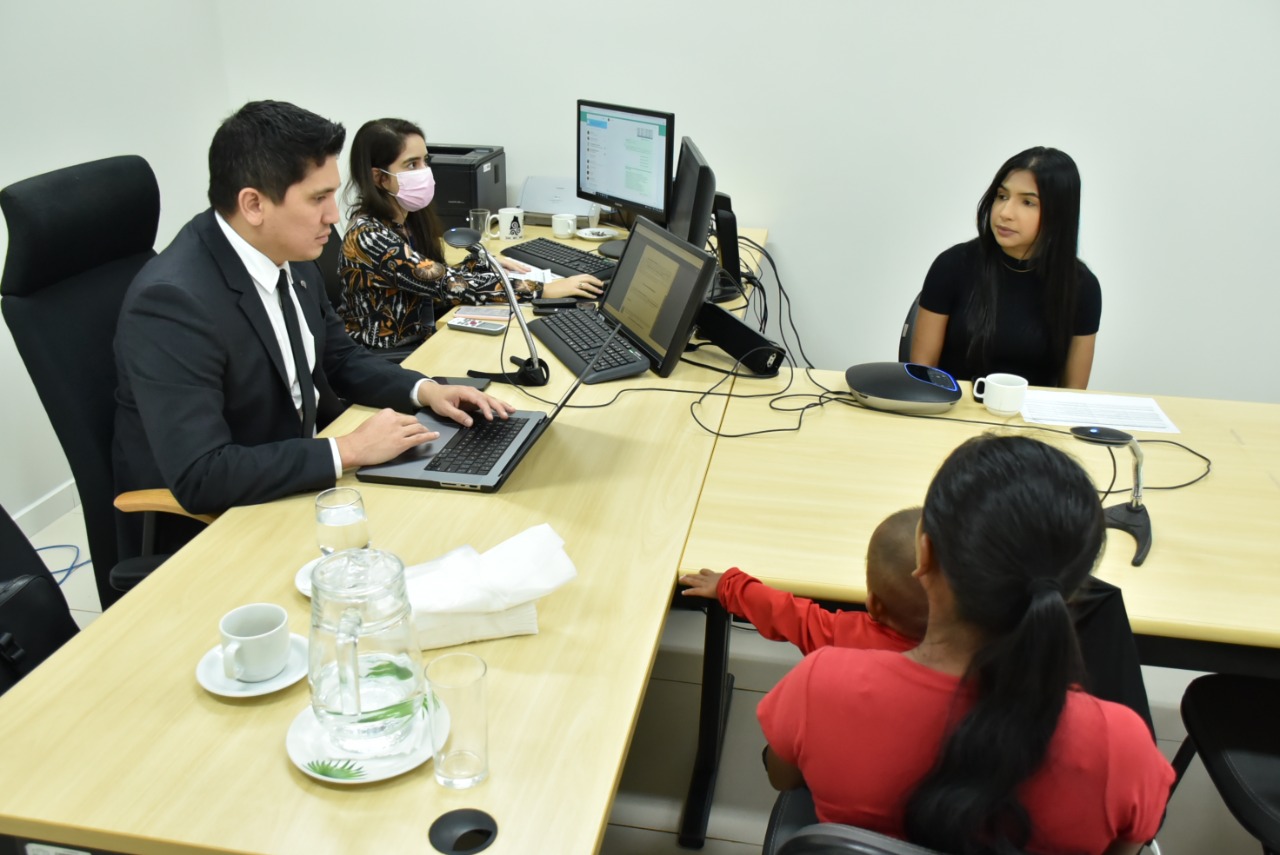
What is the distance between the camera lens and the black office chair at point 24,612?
54.7 inches

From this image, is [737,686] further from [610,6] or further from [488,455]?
[610,6]

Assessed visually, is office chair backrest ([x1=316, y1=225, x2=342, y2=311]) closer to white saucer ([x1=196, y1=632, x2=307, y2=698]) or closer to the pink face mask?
the pink face mask

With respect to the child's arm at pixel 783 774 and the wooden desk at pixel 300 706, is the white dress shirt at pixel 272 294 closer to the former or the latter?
the wooden desk at pixel 300 706

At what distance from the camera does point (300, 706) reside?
1.11 m

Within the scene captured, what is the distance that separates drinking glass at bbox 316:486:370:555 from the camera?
54.2 inches

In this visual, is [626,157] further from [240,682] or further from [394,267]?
[240,682]

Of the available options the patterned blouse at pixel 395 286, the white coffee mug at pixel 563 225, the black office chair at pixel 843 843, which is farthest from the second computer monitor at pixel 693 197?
the black office chair at pixel 843 843

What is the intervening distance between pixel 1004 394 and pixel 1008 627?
115 cm

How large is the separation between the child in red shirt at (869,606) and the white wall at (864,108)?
2.34m

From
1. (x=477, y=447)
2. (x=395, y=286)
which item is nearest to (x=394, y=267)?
(x=395, y=286)

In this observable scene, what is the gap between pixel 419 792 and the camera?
3.26ft

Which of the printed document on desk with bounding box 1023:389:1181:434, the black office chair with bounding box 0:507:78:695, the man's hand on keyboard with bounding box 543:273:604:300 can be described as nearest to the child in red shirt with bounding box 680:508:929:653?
the printed document on desk with bounding box 1023:389:1181:434

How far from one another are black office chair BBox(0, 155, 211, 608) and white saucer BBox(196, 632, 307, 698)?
0.52 metres

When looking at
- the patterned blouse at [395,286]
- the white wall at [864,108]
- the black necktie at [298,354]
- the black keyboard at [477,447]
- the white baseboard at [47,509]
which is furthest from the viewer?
the white wall at [864,108]
